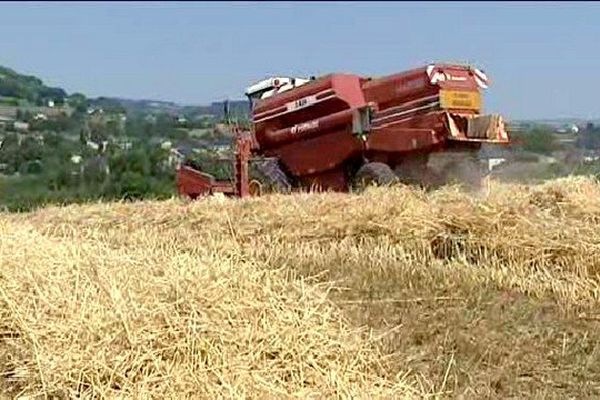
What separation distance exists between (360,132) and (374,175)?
0.59 metres

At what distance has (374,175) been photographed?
36.6 feet

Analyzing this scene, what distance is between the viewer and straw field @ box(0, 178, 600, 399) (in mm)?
4402

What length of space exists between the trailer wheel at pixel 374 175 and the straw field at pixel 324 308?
2.94 meters

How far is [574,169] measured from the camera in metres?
11.5

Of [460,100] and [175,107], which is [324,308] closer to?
[460,100]

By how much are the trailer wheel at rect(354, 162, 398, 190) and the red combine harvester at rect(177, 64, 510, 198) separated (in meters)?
0.02

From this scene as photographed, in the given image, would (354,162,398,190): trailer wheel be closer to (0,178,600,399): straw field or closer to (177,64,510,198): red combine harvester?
(177,64,510,198): red combine harvester

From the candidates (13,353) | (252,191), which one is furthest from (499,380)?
(252,191)

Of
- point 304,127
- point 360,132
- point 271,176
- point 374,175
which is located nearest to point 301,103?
point 304,127

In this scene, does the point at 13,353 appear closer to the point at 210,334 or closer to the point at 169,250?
the point at 210,334

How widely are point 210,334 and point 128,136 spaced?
1124 centimetres

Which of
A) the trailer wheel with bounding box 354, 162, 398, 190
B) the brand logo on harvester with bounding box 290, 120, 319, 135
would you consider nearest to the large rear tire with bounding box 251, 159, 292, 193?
the brand logo on harvester with bounding box 290, 120, 319, 135

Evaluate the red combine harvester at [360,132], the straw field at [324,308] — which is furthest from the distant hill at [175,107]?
the straw field at [324,308]

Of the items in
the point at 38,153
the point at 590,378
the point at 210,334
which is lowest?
the point at 590,378
